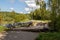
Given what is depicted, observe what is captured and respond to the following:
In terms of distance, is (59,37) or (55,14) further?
(55,14)

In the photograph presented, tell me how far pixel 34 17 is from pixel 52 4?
137 ft

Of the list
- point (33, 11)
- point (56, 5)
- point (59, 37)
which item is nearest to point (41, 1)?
point (56, 5)

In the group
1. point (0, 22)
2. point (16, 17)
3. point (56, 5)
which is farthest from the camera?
point (16, 17)

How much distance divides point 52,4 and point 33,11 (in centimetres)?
3814

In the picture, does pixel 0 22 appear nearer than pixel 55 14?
No

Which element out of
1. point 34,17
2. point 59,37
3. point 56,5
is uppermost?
point 56,5

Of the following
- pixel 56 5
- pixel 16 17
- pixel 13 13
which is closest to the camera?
pixel 56 5

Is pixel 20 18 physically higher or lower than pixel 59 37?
lower

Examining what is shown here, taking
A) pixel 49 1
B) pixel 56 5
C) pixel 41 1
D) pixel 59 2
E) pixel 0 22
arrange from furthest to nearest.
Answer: pixel 0 22 → pixel 41 1 → pixel 49 1 → pixel 56 5 → pixel 59 2

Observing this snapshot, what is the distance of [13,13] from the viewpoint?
57.0 m

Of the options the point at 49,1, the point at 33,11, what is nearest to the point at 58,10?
the point at 49,1

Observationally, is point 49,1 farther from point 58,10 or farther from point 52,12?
point 58,10

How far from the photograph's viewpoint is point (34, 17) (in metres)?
60.6

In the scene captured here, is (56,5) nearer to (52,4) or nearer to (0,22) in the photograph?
(52,4)
